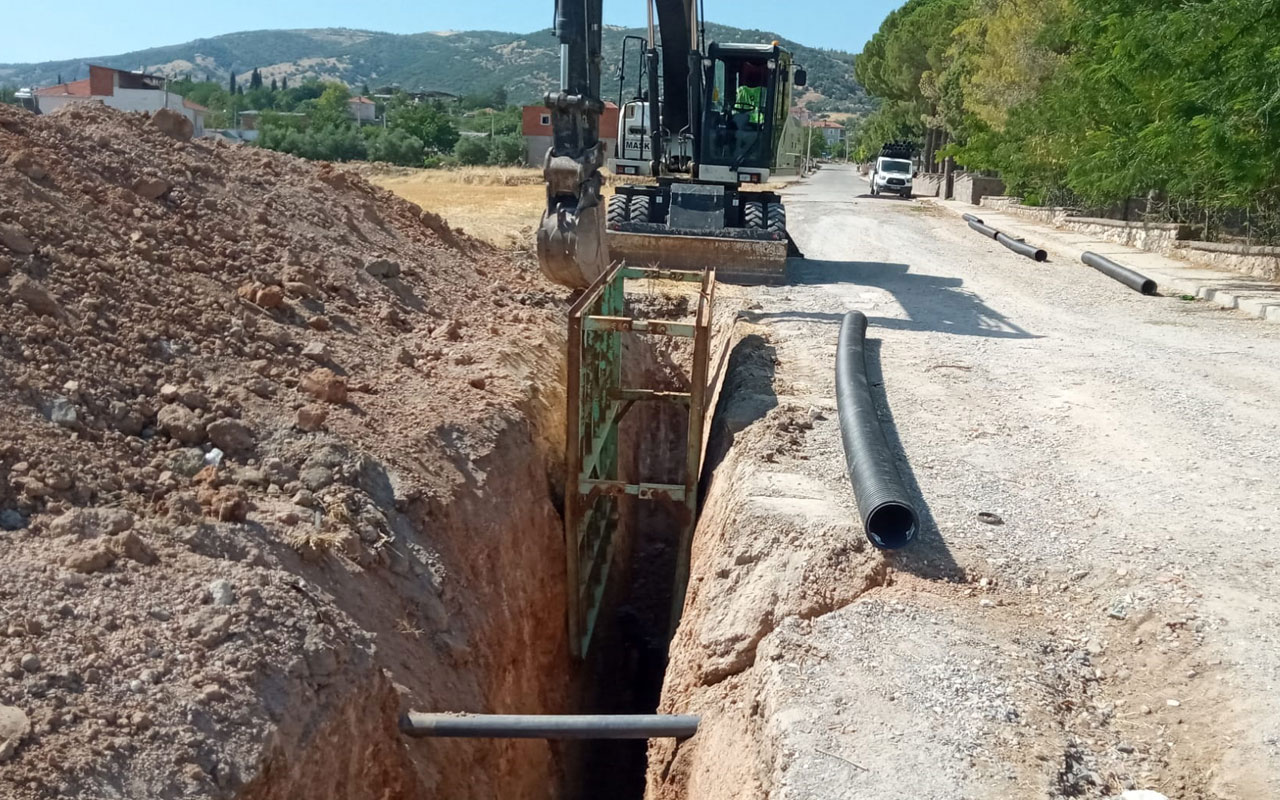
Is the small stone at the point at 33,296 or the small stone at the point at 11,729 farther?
the small stone at the point at 33,296

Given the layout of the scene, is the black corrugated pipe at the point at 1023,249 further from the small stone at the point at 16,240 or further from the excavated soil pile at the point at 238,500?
Result: the small stone at the point at 16,240

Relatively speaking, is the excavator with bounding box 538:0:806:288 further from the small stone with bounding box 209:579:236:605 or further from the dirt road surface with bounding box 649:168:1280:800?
the small stone with bounding box 209:579:236:605

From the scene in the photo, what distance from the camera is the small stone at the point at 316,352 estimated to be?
7219 millimetres

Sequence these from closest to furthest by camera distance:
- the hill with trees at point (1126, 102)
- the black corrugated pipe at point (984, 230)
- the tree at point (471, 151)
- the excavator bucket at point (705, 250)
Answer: the hill with trees at point (1126, 102)
the excavator bucket at point (705, 250)
the black corrugated pipe at point (984, 230)
the tree at point (471, 151)

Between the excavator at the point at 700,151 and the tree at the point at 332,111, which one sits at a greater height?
the tree at the point at 332,111

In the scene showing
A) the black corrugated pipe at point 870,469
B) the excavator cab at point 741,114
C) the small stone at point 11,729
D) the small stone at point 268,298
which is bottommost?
the small stone at point 11,729

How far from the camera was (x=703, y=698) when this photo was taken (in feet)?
17.5

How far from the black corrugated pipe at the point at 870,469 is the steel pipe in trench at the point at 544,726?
147cm

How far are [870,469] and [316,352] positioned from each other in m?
3.85

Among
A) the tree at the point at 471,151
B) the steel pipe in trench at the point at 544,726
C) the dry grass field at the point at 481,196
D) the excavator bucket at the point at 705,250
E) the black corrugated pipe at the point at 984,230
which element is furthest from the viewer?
the tree at the point at 471,151

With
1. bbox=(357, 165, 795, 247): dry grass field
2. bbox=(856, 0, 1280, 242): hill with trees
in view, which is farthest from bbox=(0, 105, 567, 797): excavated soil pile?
bbox=(856, 0, 1280, 242): hill with trees

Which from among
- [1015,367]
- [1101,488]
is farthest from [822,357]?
[1101,488]

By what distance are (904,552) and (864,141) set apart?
95.3 metres

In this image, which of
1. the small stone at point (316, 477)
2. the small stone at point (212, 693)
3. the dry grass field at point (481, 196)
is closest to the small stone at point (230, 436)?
the small stone at point (316, 477)
